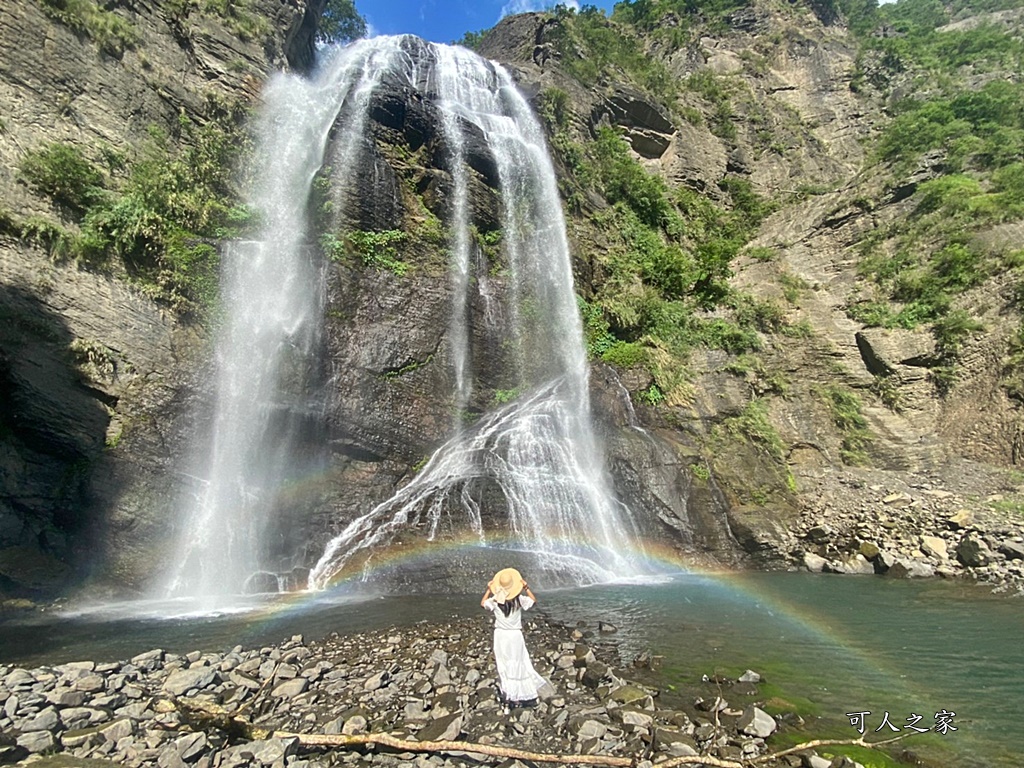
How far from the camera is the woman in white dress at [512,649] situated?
488cm

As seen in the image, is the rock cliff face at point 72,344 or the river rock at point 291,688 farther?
the rock cliff face at point 72,344

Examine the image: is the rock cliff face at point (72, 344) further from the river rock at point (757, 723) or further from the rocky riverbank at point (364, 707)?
the river rock at point (757, 723)

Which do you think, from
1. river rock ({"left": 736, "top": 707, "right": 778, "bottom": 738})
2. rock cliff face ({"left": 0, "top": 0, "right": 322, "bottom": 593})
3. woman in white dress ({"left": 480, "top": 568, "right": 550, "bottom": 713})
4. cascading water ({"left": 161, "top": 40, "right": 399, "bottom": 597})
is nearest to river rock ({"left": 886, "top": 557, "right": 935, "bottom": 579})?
river rock ({"left": 736, "top": 707, "right": 778, "bottom": 738})

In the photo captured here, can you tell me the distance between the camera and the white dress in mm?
4879

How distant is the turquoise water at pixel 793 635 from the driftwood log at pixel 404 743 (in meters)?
0.80

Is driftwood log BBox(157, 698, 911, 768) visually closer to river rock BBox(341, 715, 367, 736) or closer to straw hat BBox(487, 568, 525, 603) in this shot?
river rock BBox(341, 715, 367, 736)

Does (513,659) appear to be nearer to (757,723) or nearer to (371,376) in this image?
(757,723)

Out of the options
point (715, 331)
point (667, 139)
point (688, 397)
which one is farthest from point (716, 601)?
point (667, 139)

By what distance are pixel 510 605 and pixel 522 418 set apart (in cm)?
965

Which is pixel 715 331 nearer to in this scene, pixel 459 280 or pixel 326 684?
pixel 459 280

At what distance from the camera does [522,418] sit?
47.9 feet

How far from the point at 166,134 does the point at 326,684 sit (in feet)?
56.0

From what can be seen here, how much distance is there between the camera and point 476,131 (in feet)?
67.5

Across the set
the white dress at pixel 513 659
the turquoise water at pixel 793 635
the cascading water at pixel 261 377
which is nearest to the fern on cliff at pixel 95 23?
the cascading water at pixel 261 377
